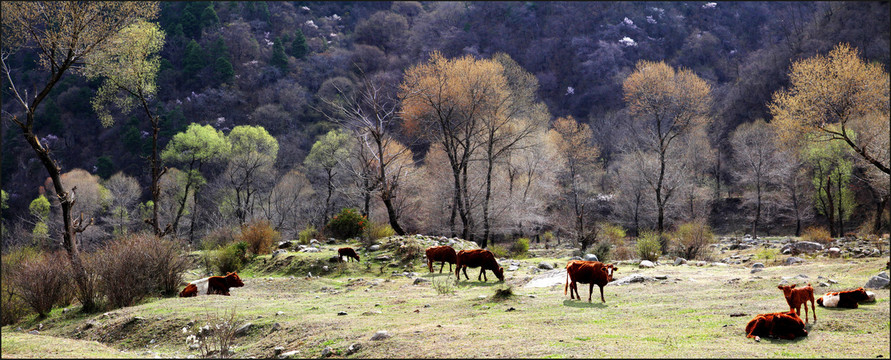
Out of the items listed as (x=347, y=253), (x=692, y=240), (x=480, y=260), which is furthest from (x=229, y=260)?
(x=692, y=240)

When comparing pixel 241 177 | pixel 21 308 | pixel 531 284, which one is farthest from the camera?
pixel 241 177

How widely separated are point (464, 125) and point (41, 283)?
2356 cm

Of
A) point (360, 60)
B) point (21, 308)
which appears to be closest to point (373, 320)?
point (21, 308)

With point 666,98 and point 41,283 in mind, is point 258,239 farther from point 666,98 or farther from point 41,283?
point 666,98

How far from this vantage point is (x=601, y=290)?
10.4 metres

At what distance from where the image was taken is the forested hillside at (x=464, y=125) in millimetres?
31266

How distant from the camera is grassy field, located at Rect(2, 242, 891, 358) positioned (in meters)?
6.48

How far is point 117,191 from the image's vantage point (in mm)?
50781

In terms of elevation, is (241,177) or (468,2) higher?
(468,2)

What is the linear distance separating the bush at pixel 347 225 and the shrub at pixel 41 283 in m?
11.0

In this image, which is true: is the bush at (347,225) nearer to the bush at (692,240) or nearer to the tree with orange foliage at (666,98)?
the bush at (692,240)

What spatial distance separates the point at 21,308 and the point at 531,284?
43.8 ft

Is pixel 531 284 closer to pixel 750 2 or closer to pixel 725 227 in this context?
pixel 725 227

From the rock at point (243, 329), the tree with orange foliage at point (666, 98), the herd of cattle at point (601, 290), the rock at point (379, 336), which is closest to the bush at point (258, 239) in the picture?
the herd of cattle at point (601, 290)
